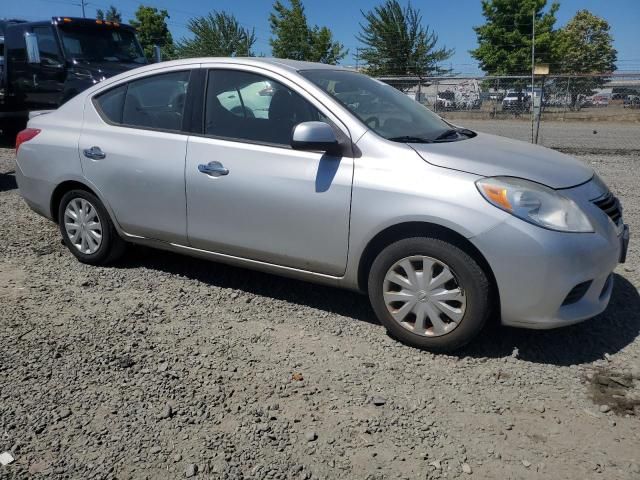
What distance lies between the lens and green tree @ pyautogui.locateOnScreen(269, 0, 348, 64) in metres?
41.3

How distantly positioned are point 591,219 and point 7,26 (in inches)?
A: 460

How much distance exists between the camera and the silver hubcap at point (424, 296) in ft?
10.4

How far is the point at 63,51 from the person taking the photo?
32.2ft

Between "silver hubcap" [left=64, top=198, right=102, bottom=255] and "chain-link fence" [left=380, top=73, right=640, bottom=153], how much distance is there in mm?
12646

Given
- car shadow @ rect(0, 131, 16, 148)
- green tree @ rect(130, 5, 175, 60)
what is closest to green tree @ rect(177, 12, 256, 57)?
green tree @ rect(130, 5, 175, 60)

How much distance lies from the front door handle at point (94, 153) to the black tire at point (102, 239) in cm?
32

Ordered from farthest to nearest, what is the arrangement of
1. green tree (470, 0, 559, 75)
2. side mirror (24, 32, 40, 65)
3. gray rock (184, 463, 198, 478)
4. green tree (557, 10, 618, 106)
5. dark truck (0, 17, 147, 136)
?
green tree (557, 10, 618, 106)
green tree (470, 0, 559, 75)
dark truck (0, 17, 147, 136)
side mirror (24, 32, 40, 65)
gray rock (184, 463, 198, 478)

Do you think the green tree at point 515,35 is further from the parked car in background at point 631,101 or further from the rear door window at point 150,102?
the rear door window at point 150,102

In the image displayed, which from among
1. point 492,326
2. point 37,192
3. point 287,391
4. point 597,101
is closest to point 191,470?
point 287,391

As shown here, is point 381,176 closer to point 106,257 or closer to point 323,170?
point 323,170

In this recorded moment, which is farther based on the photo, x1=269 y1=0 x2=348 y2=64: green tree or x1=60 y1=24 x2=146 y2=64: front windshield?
x1=269 y1=0 x2=348 y2=64: green tree

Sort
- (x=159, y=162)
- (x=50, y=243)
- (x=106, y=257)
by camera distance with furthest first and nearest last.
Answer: (x=50, y=243) → (x=106, y=257) → (x=159, y=162)

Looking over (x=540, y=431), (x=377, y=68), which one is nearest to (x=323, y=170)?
(x=540, y=431)

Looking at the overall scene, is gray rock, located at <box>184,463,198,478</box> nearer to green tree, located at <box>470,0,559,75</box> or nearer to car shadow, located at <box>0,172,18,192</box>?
car shadow, located at <box>0,172,18,192</box>
